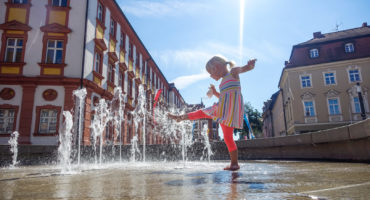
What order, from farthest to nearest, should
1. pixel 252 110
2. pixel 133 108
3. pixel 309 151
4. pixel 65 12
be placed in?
pixel 252 110
pixel 133 108
pixel 65 12
pixel 309 151

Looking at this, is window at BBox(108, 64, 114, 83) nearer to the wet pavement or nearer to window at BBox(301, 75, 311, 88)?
the wet pavement

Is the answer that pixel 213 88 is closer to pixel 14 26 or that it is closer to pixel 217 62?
pixel 217 62

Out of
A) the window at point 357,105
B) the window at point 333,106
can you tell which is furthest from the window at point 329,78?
the window at point 357,105

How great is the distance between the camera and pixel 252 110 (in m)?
49.5

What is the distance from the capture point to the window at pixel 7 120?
12.0 metres

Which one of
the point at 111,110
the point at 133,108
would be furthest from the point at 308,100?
the point at 111,110

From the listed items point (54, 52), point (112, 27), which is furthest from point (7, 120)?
point (112, 27)

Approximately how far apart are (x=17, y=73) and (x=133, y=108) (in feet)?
30.0

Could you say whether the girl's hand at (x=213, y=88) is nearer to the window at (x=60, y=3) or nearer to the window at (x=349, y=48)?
the window at (x=60, y=3)

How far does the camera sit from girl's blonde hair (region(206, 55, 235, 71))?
12.3ft

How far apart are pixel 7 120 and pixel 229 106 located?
1280cm

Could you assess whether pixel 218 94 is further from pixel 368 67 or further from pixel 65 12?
pixel 368 67

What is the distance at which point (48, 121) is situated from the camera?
1231 centimetres

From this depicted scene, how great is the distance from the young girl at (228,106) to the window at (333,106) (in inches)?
953
